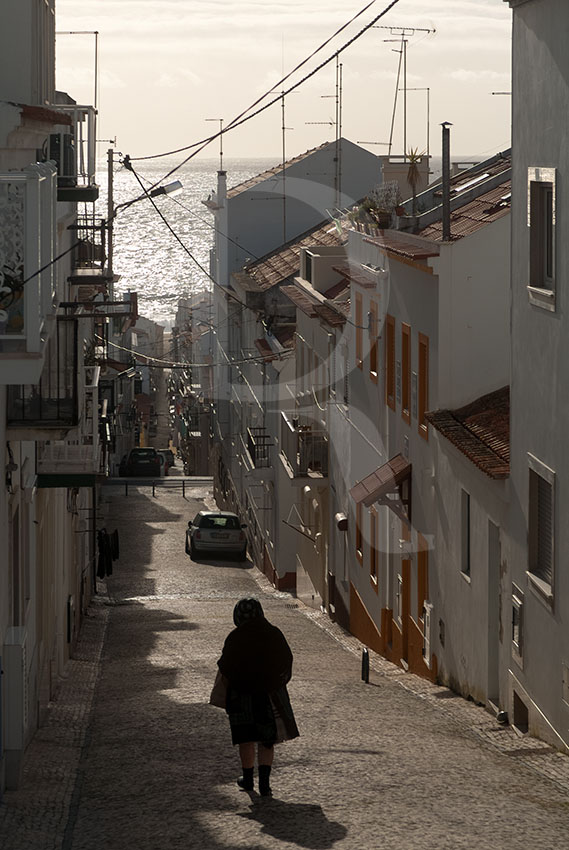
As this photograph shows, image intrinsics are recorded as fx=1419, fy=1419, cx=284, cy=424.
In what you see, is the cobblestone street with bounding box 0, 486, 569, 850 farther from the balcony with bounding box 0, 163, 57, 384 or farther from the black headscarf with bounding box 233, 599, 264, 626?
the balcony with bounding box 0, 163, 57, 384

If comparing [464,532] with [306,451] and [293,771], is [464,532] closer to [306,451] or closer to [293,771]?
[293,771]

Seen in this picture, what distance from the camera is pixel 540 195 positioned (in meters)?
13.1

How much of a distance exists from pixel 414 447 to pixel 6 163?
876cm

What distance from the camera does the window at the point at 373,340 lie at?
2225 cm

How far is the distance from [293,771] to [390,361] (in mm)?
11417

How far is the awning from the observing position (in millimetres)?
19641

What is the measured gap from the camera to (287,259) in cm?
4053

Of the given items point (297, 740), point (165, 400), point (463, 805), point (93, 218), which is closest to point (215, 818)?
point (463, 805)

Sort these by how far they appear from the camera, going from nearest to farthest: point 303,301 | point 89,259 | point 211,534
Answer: point 89,259 < point 303,301 < point 211,534

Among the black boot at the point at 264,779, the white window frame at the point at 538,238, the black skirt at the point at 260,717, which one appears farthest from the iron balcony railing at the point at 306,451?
the black boot at the point at 264,779

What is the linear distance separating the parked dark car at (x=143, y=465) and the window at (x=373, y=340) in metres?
42.0

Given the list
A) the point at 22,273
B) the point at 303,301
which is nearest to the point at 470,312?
the point at 22,273

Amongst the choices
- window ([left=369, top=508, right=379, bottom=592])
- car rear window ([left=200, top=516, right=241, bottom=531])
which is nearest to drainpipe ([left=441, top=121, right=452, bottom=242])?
window ([left=369, top=508, right=379, bottom=592])

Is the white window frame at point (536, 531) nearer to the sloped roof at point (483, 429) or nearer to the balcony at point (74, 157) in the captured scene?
the sloped roof at point (483, 429)
